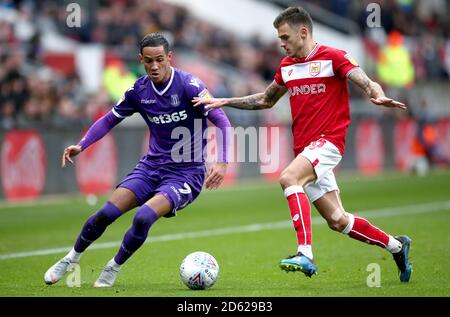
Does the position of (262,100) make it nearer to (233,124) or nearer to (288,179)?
(288,179)

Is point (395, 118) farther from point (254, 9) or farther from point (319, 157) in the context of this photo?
point (319, 157)

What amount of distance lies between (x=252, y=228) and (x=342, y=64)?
675 cm

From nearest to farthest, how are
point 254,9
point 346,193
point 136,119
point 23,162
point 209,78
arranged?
point 23,162, point 346,193, point 136,119, point 209,78, point 254,9

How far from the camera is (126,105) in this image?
383 inches

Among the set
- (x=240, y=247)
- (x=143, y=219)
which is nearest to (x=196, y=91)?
(x=143, y=219)

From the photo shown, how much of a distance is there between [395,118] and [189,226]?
50.6 feet

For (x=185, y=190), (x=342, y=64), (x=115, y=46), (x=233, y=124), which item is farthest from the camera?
(x=115, y=46)

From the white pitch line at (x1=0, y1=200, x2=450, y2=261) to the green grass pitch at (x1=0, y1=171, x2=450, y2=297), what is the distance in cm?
2

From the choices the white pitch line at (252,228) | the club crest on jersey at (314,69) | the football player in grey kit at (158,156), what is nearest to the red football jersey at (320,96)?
the club crest on jersey at (314,69)

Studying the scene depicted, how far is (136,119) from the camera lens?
25.1m

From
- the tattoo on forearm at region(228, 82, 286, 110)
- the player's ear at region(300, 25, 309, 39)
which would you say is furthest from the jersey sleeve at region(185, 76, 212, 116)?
the player's ear at region(300, 25, 309, 39)

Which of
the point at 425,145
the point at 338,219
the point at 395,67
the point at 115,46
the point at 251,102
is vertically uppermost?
the point at 395,67

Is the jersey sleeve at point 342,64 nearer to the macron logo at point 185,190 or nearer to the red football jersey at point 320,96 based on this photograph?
the red football jersey at point 320,96
